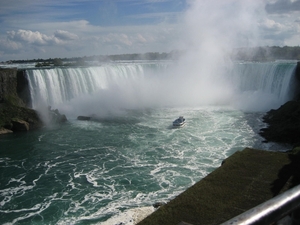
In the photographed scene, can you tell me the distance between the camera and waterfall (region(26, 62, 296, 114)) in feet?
91.0

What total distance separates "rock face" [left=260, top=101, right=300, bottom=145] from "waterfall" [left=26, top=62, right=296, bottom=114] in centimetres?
580

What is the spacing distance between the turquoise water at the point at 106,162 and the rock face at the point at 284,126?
782mm

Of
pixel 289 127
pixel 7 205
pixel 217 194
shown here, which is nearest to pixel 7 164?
pixel 7 205

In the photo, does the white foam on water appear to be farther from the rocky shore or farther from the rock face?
the rocky shore

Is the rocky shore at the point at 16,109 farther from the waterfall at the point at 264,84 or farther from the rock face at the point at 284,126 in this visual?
the waterfall at the point at 264,84

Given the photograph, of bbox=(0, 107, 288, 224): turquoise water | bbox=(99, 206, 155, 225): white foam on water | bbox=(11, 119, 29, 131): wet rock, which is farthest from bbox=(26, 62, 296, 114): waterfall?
bbox=(99, 206, 155, 225): white foam on water

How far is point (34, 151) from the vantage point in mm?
17547

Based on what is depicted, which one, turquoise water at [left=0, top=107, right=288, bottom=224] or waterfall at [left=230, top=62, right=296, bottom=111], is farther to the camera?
waterfall at [left=230, top=62, right=296, bottom=111]

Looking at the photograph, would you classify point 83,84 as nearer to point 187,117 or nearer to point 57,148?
point 187,117

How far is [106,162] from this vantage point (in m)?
15.3

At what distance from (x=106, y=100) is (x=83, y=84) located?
2663 millimetres

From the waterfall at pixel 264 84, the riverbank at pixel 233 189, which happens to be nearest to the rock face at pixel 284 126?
A: the waterfall at pixel 264 84

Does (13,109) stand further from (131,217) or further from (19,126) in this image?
(131,217)

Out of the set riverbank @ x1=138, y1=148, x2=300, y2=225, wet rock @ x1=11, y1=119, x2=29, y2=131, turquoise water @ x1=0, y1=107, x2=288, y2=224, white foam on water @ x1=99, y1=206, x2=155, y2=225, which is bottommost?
wet rock @ x1=11, y1=119, x2=29, y2=131
